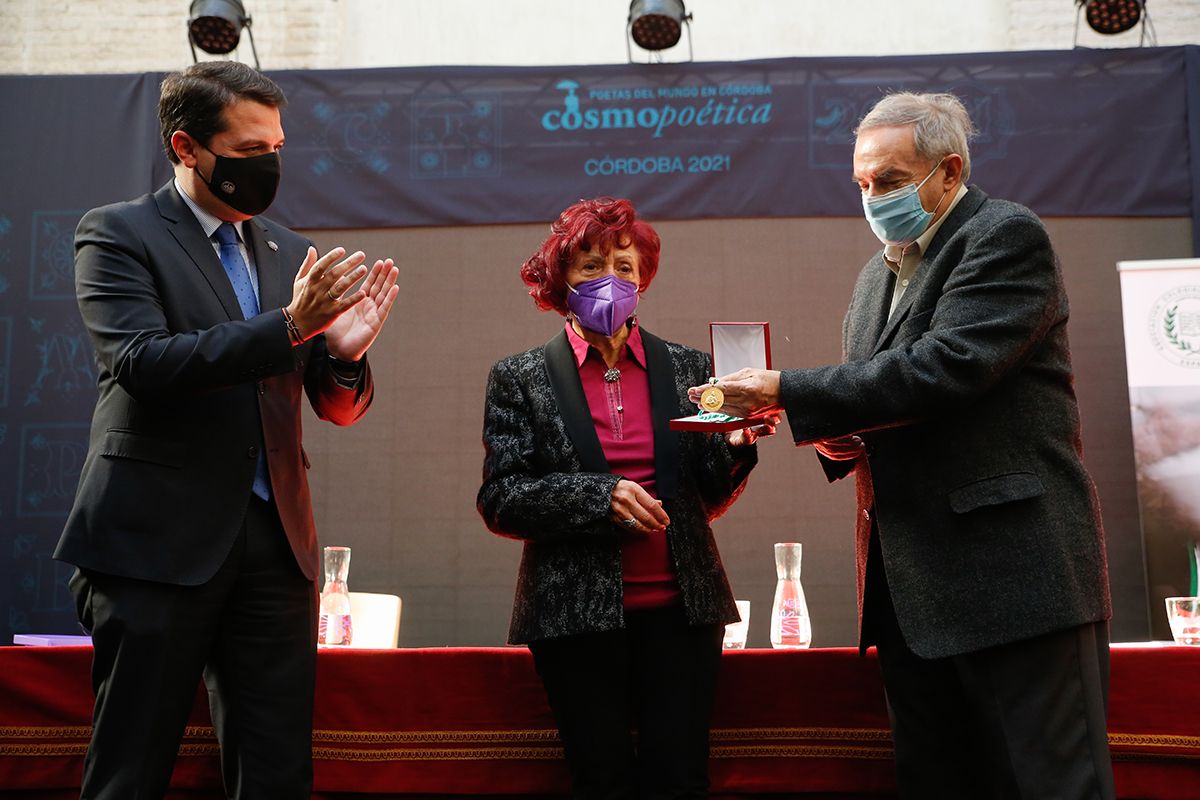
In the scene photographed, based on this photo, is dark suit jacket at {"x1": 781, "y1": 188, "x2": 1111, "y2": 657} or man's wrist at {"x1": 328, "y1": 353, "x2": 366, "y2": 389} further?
man's wrist at {"x1": 328, "y1": 353, "x2": 366, "y2": 389}

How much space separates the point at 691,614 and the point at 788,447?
3.21m

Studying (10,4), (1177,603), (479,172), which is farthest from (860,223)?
(10,4)

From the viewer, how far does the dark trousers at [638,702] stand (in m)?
2.12

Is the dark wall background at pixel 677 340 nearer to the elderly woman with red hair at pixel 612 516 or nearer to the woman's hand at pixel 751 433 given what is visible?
the elderly woman with red hair at pixel 612 516

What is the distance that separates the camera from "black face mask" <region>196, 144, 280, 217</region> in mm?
2062

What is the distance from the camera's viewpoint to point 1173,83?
5.01 metres

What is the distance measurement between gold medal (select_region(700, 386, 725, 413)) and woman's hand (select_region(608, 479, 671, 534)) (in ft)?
0.79

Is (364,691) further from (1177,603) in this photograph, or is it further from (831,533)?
(831,533)

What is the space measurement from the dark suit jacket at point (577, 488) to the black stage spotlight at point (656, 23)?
3191mm

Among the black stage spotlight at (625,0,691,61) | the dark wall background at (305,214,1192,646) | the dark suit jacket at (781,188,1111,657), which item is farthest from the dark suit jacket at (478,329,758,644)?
the black stage spotlight at (625,0,691,61)

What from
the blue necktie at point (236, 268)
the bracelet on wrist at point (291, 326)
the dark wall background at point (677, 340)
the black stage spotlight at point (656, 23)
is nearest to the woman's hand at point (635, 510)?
the bracelet on wrist at point (291, 326)

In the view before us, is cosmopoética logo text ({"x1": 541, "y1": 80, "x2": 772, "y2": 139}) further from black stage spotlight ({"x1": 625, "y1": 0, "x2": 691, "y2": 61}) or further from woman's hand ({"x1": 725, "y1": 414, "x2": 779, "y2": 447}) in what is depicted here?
woman's hand ({"x1": 725, "y1": 414, "x2": 779, "y2": 447})

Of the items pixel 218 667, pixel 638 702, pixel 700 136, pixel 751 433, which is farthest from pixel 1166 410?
pixel 218 667

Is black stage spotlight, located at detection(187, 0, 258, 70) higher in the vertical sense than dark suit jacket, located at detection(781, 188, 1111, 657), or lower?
higher
